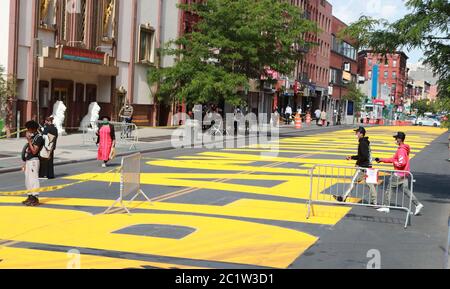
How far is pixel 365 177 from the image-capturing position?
45.2 ft

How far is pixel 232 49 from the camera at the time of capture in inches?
1535

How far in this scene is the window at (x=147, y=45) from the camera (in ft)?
137

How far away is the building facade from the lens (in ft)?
101

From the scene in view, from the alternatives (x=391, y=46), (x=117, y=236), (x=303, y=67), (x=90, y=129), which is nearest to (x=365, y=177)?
(x=391, y=46)

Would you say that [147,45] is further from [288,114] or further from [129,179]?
[129,179]

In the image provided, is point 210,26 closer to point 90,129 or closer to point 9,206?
point 90,129

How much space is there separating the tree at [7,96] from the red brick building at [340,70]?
7083 centimetres

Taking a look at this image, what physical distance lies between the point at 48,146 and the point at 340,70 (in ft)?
295

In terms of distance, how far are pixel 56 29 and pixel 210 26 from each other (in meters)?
10.6

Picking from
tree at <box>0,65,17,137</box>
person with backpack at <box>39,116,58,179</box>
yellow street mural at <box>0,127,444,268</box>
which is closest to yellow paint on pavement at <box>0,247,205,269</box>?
yellow street mural at <box>0,127,444,268</box>

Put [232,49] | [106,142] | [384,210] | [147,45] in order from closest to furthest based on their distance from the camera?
1. [384,210]
2. [106,142]
3. [232,49]
4. [147,45]

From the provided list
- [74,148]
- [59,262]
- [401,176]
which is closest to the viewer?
[59,262]

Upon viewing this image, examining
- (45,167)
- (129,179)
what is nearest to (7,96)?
(45,167)

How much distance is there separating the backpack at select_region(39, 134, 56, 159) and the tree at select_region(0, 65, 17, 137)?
41.0ft
